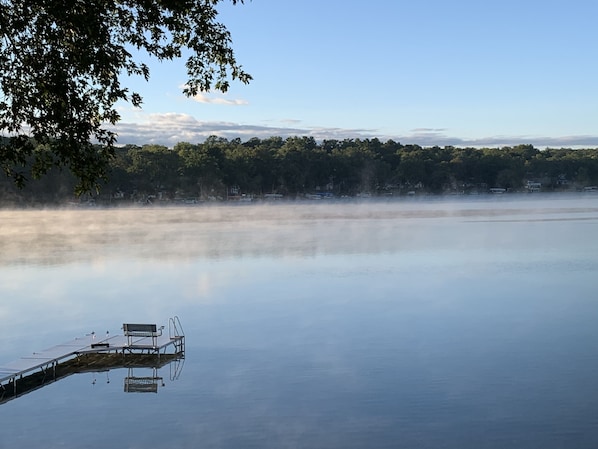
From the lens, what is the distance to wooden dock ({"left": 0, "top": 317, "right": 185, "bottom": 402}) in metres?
17.3

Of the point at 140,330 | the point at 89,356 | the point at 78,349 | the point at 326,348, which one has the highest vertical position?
the point at 140,330

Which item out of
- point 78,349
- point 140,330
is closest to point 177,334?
point 140,330

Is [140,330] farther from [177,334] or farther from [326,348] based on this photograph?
[326,348]

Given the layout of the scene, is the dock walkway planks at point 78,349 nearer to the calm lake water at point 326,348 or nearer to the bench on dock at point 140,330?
the bench on dock at point 140,330

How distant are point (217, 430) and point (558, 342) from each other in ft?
32.9

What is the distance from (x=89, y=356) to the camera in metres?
19.4

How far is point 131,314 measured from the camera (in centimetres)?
2575

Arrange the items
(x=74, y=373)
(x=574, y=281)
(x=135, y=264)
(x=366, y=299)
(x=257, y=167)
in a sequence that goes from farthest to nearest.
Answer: (x=257, y=167)
(x=135, y=264)
(x=574, y=281)
(x=366, y=299)
(x=74, y=373)

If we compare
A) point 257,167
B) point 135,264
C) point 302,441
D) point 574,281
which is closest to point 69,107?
point 302,441

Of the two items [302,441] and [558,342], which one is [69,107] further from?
[558,342]

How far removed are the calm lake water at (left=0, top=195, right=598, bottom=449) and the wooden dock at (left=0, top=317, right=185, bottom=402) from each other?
58 centimetres

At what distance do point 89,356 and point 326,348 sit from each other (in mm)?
5881

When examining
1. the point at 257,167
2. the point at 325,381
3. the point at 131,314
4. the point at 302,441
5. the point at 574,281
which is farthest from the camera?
the point at 257,167

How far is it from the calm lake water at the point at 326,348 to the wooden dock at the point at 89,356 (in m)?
0.58
